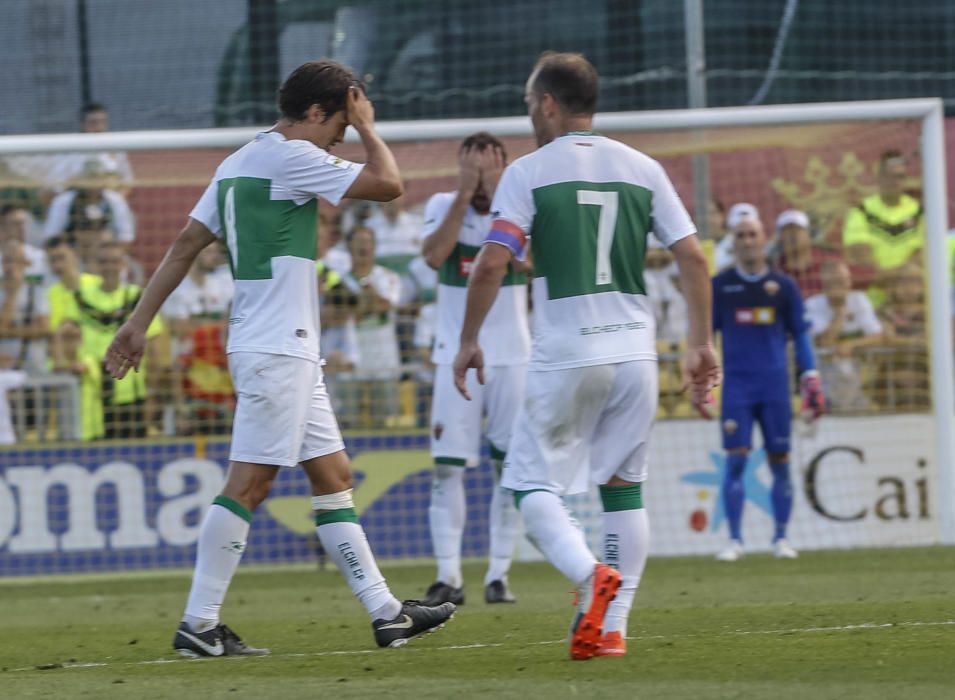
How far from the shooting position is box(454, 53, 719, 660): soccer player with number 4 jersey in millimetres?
5926

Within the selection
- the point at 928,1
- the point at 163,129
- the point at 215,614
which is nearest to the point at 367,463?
the point at 163,129

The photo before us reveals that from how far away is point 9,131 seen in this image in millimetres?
15039

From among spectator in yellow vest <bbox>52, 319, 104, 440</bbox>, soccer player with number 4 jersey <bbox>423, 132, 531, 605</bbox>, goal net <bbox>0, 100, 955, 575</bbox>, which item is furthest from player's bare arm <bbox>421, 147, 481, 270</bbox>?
spectator in yellow vest <bbox>52, 319, 104, 440</bbox>

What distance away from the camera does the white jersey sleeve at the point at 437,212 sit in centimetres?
891

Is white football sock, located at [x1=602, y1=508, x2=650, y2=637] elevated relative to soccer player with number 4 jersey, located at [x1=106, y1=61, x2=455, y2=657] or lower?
lower

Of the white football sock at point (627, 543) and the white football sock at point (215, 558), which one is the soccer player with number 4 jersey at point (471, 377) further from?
the white football sock at point (627, 543)

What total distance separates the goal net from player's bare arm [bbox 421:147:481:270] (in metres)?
3.18

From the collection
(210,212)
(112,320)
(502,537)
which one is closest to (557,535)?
(210,212)

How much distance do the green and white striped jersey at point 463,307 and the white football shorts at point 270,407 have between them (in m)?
2.58

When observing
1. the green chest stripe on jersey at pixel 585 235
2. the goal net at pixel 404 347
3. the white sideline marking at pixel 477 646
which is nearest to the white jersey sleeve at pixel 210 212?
the green chest stripe on jersey at pixel 585 235

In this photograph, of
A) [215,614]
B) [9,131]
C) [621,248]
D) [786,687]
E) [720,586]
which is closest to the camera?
[786,687]

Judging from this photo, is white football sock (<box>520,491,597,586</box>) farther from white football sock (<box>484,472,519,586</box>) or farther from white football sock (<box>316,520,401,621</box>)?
white football sock (<box>484,472,519,586</box>)

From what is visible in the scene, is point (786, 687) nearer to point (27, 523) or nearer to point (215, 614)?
point (215, 614)

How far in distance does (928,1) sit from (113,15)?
772cm
